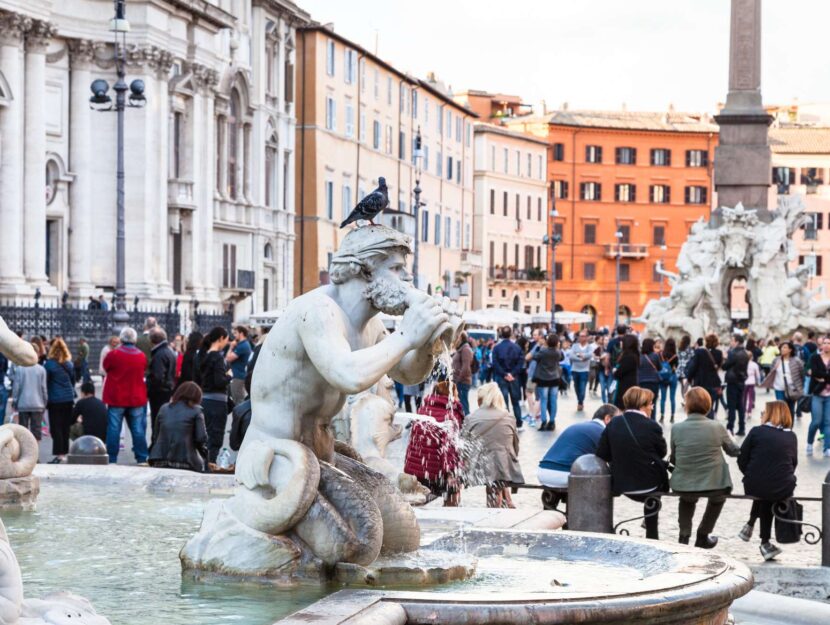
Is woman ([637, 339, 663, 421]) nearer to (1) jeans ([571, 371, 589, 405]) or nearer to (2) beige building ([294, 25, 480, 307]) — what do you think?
(1) jeans ([571, 371, 589, 405])

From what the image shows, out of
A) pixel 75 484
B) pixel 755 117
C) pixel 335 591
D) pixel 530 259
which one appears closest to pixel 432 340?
pixel 335 591

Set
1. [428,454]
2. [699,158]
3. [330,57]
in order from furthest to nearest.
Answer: [699,158], [330,57], [428,454]

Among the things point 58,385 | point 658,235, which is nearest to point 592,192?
point 658,235

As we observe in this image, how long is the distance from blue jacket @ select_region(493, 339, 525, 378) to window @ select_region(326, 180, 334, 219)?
36.3 meters

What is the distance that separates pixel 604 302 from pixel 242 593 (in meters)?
88.4

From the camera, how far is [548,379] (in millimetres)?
22000

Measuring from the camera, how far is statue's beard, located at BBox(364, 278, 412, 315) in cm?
610

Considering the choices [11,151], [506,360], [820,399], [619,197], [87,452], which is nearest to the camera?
[87,452]

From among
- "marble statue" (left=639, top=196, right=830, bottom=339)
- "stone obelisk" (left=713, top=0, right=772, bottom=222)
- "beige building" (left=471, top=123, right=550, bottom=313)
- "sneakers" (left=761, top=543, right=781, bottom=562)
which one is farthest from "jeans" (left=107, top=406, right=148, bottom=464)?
"beige building" (left=471, top=123, right=550, bottom=313)

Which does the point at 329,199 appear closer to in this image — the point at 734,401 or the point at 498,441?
the point at 734,401

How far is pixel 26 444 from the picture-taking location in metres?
9.22

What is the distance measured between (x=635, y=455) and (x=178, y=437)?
348 cm

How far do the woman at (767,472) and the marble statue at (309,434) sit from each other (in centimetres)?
469

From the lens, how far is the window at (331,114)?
2322 inches
